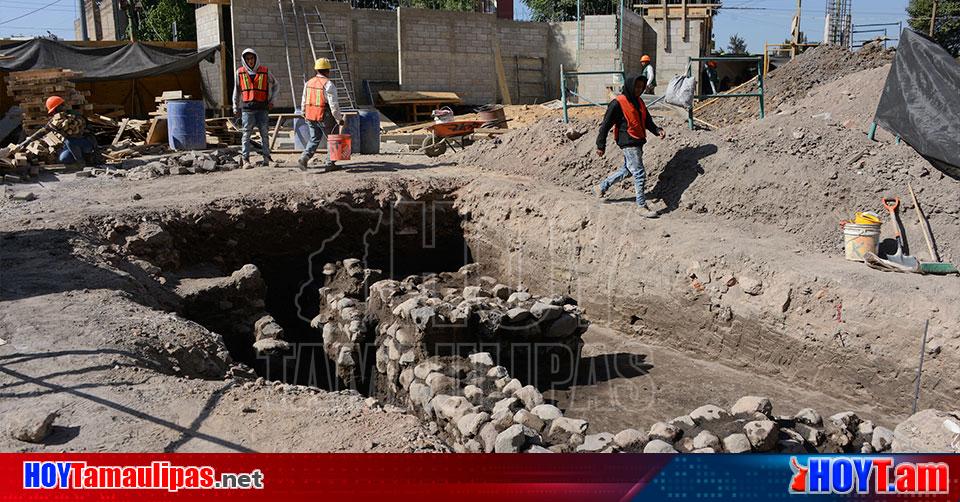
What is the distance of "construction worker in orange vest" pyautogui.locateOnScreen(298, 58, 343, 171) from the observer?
10.6 meters

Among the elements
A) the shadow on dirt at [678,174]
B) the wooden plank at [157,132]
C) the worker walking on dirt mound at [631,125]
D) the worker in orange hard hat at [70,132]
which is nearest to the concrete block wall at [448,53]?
the wooden plank at [157,132]

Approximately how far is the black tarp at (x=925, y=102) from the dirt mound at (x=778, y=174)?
0.55 ft

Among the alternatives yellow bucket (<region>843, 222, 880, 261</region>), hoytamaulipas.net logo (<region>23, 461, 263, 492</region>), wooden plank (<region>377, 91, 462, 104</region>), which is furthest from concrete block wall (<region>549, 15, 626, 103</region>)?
hoytamaulipas.net logo (<region>23, 461, 263, 492</region>)

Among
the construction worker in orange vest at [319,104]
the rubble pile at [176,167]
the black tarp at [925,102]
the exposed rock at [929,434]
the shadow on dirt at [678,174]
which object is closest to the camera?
the exposed rock at [929,434]

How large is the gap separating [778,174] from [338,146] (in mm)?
5923

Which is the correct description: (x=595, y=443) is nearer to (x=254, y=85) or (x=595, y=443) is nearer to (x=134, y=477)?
(x=134, y=477)

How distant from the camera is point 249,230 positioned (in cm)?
941

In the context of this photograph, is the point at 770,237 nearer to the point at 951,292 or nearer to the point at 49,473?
the point at 951,292

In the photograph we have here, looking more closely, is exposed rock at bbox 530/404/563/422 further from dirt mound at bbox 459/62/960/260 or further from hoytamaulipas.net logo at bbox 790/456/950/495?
dirt mound at bbox 459/62/960/260

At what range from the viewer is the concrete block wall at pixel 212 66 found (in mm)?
18719

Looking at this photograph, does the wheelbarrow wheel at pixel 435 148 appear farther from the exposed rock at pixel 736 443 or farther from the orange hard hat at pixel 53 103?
the exposed rock at pixel 736 443

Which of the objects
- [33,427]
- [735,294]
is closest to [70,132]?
[33,427]

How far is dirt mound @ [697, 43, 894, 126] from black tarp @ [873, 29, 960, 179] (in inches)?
316

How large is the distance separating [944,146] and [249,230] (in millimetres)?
7925
